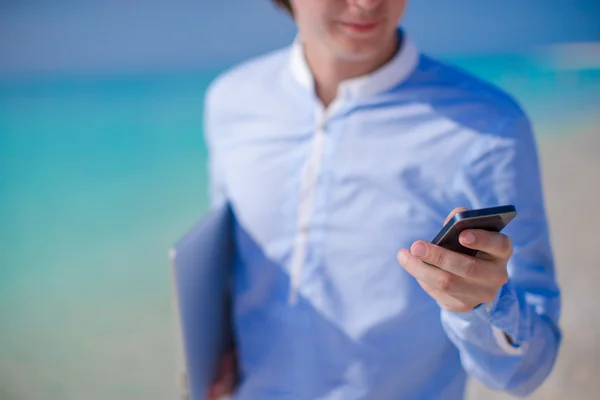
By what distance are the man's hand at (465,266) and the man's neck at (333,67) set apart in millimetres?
387

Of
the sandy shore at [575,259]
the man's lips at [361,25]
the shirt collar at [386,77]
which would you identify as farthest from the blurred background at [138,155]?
the man's lips at [361,25]

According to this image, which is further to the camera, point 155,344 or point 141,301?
point 141,301

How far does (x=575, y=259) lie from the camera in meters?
2.57

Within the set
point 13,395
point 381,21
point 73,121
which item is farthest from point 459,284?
point 73,121

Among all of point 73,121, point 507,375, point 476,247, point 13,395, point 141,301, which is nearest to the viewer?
point 476,247

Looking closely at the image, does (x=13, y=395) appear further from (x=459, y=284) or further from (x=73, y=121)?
(x=73, y=121)

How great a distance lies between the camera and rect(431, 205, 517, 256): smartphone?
581mm

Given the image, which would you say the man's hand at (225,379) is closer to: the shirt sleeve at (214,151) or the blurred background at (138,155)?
the shirt sleeve at (214,151)

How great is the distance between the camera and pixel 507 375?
2.66 feet

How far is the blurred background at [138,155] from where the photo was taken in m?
2.53

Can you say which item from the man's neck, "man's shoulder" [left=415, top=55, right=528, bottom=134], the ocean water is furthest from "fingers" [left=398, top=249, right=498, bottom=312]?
the ocean water

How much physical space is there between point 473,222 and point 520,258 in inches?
10.5

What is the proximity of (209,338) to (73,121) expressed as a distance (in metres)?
4.99

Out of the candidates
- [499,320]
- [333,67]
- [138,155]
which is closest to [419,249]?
[499,320]
